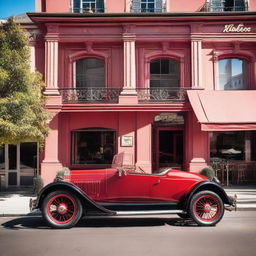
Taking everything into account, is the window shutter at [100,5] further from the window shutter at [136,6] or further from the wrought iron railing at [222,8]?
the wrought iron railing at [222,8]

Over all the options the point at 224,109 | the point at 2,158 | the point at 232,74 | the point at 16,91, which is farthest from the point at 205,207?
the point at 2,158

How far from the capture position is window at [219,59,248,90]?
45.0ft

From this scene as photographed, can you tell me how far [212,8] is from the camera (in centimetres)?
1349

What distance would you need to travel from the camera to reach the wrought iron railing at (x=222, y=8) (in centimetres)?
1358

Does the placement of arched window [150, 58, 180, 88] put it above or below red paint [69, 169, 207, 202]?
above

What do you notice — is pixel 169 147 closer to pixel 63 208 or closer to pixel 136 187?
pixel 136 187

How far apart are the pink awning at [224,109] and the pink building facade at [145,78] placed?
0.09m

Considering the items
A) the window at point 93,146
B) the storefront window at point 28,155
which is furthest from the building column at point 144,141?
the storefront window at point 28,155

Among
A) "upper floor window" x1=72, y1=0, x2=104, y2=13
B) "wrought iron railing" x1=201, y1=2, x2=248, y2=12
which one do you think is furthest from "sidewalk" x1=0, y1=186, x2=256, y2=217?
"upper floor window" x1=72, y1=0, x2=104, y2=13

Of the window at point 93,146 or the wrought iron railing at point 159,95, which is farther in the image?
the window at point 93,146

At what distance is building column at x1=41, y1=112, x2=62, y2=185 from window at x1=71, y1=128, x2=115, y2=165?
933 mm

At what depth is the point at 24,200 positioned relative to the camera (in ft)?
32.0

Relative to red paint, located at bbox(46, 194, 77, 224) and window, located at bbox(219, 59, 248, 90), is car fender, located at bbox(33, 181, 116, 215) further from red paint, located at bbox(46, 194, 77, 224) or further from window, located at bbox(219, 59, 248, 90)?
window, located at bbox(219, 59, 248, 90)

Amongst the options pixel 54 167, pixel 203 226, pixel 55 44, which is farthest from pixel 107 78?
pixel 203 226
